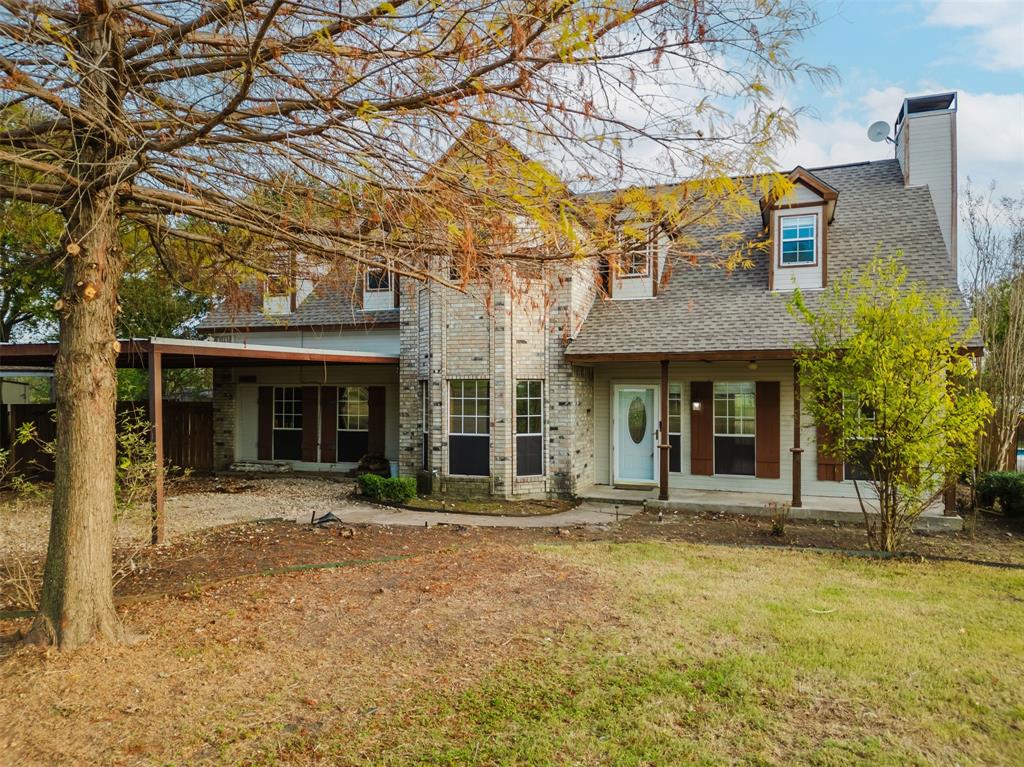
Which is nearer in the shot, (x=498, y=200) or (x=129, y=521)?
(x=498, y=200)

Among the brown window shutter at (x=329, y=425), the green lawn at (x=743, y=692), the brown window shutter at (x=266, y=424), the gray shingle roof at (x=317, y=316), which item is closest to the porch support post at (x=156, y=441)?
the green lawn at (x=743, y=692)

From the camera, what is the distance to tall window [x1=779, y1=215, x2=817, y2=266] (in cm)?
1201

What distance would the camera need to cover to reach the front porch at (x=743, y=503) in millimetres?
9939

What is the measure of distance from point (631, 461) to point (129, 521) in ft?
29.2

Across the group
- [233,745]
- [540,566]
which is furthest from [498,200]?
[540,566]

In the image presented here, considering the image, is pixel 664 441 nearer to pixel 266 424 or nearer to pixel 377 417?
pixel 377 417

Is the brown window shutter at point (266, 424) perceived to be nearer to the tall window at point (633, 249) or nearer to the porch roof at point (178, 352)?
the porch roof at point (178, 352)

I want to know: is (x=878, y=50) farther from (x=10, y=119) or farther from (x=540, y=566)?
(x=10, y=119)

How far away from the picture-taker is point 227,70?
13.4ft

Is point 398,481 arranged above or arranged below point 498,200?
below

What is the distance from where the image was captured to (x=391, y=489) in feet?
37.7

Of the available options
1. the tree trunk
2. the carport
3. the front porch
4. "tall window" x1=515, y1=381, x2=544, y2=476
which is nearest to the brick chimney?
the front porch

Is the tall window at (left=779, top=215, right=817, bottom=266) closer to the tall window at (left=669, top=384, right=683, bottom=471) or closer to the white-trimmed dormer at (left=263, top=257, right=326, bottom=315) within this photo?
the tall window at (left=669, top=384, right=683, bottom=471)

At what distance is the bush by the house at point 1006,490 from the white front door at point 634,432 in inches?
225
